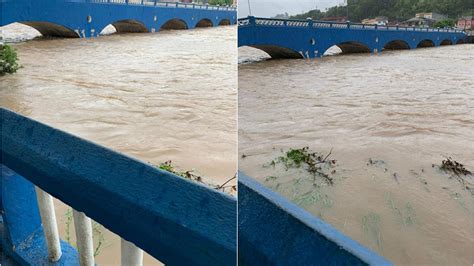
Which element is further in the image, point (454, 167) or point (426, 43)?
point (426, 43)

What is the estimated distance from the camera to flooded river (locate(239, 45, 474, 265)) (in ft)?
5.27

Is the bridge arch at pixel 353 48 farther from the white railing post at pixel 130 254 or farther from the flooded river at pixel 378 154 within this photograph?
the white railing post at pixel 130 254

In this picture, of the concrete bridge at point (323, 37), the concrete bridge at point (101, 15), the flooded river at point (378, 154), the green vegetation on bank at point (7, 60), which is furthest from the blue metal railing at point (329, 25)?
the green vegetation on bank at point (7, 60)

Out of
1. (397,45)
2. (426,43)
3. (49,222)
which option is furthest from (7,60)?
(426,43)

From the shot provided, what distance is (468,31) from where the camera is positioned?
50.2 ft

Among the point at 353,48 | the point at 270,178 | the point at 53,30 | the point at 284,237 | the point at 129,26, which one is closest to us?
the point at 284,237

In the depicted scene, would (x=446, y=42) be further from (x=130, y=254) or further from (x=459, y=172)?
(x=130, y=254)

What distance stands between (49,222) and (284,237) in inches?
17.1

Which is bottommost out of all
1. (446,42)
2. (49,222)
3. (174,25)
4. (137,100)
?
(446,42)

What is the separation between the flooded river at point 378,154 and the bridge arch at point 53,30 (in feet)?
19.7

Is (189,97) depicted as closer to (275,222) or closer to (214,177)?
(214,177)

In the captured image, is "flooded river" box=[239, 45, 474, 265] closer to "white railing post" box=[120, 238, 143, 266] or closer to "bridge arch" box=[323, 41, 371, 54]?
"white railing post" box=[120, 238, 143, 266]

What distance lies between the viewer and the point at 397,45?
42.9ft

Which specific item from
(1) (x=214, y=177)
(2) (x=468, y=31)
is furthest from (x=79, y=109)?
(2) (x=468, y=31)
